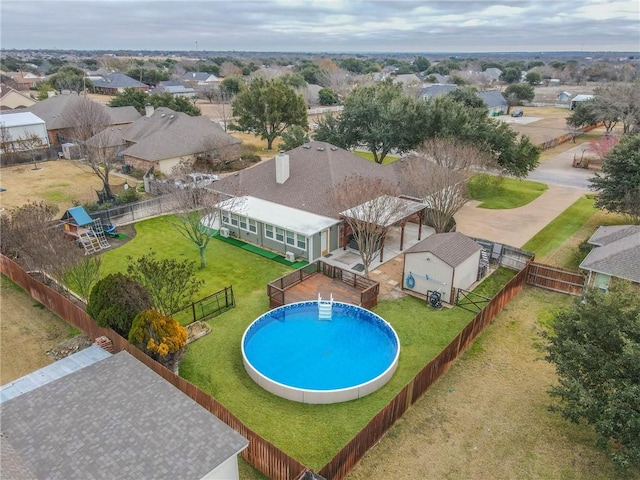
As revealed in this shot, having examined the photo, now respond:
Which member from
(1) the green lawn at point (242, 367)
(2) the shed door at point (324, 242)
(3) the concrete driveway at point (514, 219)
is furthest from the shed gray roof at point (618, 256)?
(2) the shed door at point (324, 242)

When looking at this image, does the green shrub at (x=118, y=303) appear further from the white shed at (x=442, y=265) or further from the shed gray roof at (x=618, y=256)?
the shed gray roof at (x=618, y=256)

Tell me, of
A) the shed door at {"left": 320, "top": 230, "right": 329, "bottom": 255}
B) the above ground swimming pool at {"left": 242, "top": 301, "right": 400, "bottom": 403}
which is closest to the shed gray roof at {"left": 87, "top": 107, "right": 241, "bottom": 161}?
the shed door at {"left": 320, "top": 230, "right": 329, "bottom": 255}

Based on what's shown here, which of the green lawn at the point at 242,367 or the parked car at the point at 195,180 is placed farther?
the parked car at the point at 195,180

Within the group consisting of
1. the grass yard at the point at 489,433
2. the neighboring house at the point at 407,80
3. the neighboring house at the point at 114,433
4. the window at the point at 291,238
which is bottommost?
the grass yard at the point at 489,433

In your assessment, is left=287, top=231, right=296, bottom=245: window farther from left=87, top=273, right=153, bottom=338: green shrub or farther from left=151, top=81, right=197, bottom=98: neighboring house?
left=151, top=81, right=197, bottom=98: neighboring house

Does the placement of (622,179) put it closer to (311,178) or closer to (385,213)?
(385,213)

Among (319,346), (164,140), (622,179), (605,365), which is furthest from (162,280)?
(164,140)
